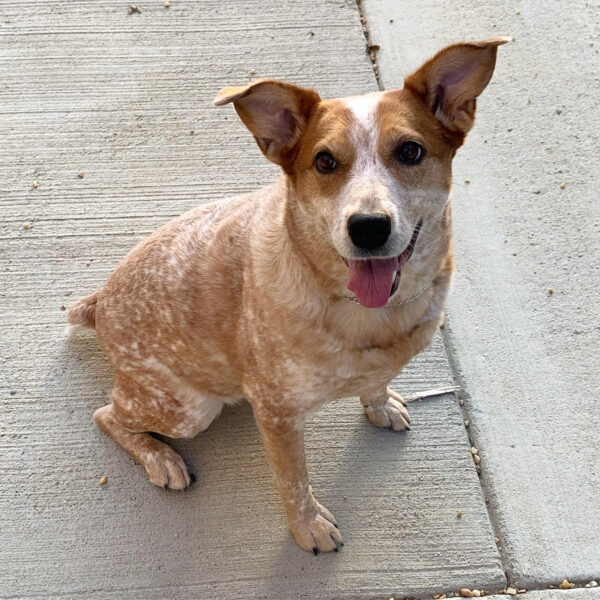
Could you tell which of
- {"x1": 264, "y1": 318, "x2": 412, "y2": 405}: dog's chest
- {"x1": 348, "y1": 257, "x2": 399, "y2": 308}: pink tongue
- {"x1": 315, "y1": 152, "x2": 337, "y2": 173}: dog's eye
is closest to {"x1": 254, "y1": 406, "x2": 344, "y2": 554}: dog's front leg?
{"x1": 264, "y1": 318, "x2": 412, "y2": 405}: dog's chest

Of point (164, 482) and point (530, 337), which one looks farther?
point (530, 337)

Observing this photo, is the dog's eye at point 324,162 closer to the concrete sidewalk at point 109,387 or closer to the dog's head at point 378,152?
the dog's head at point 378,152

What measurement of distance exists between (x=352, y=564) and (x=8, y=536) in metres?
1.46

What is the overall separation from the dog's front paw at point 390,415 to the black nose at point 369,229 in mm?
1190

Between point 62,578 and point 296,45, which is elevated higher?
point 296,45

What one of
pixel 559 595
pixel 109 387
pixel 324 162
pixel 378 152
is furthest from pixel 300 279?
pixel 559 595

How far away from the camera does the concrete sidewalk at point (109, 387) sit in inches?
111

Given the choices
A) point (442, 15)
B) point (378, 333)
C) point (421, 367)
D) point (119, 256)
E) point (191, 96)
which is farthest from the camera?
point (442, 15)

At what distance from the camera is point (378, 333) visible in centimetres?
248

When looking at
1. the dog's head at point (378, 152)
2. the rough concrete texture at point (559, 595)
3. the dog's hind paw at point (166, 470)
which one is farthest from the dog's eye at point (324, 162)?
the rough concrete texture at point (559, 595)

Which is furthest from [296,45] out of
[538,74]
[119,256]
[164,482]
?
[164,482]

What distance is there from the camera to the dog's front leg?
2.61 metres

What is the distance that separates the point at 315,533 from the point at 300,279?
1093 millimetres

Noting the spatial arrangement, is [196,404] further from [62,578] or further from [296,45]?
[296,45]
